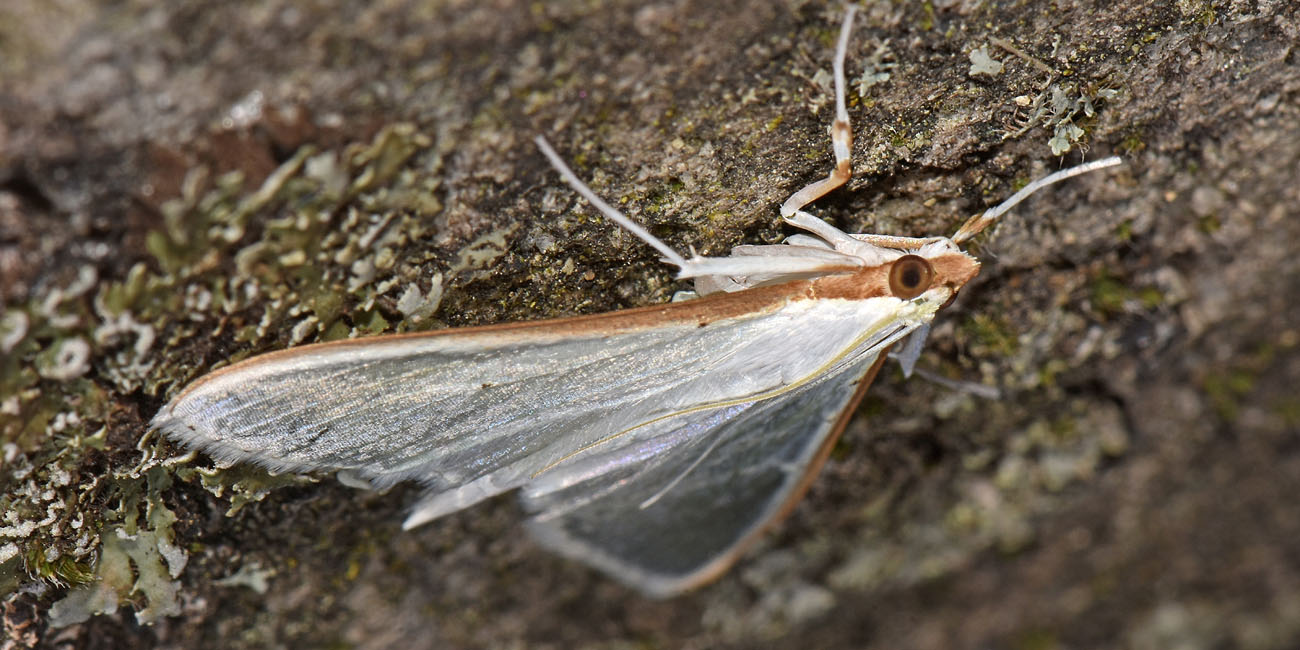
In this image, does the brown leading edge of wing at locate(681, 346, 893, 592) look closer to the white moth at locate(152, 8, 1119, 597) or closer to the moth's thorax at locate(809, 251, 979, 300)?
the white moth at locate(152, 8, 1119, 597)

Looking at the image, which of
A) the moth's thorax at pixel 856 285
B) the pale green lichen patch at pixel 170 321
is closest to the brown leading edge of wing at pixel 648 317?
the moth's thorax at pixel 856 285

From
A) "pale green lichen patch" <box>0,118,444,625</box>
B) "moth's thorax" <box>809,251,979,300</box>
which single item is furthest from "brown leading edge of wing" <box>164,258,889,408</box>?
"pale green lichen patch" <box>0,118,444,625</box>

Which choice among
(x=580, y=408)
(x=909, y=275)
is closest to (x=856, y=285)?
(x=909, y=275)

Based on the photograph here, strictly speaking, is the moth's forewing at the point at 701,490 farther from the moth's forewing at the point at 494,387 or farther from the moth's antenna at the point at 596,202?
the moth's antenna at the point at 596,202

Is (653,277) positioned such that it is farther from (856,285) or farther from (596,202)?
(856,285)

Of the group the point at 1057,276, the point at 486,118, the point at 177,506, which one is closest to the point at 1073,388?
the point at 1057,276
